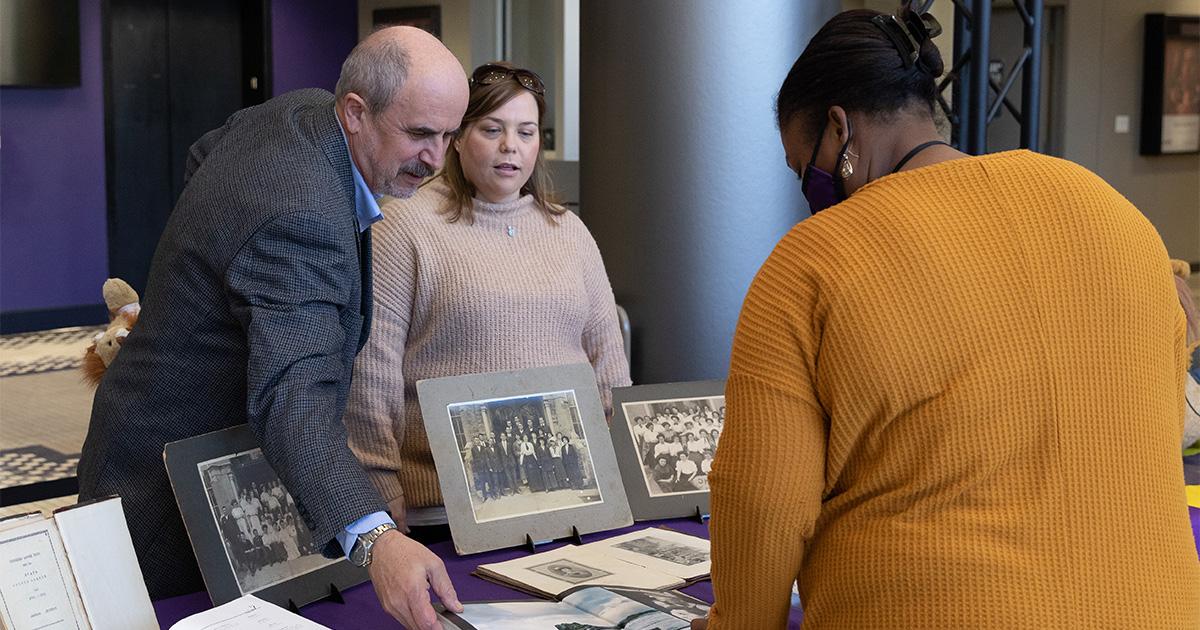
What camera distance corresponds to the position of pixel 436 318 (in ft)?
7.49

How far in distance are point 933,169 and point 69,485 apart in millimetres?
4672

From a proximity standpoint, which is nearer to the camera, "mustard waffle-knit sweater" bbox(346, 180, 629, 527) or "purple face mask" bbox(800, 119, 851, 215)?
"purple face mask" bbox(800, 119, 851, 215)

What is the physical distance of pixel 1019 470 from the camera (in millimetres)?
1162

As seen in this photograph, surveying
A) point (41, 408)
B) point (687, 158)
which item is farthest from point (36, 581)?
point (41, 408)

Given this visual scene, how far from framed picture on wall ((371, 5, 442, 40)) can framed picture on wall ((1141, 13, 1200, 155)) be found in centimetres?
630

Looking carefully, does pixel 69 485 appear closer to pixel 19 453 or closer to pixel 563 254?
pixel 19 453

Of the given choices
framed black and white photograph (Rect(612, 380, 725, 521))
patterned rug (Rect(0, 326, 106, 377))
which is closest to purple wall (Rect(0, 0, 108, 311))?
patterned rug (Rect(0, 326, 106, 377))

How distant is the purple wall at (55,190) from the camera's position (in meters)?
8.57

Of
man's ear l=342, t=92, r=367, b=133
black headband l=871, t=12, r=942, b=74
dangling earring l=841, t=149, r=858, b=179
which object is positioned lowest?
dangling earring l=841, t=149, r=858, b=179

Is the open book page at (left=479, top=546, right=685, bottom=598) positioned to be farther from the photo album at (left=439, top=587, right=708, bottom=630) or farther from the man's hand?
the man's hand

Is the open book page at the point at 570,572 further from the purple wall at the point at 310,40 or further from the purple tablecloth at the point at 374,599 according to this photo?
the purple wall at the point at 310,40

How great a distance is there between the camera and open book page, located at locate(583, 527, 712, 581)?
1957 mm

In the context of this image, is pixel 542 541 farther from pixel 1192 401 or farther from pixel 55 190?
pixel 55 190

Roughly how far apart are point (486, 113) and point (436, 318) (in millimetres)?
410
